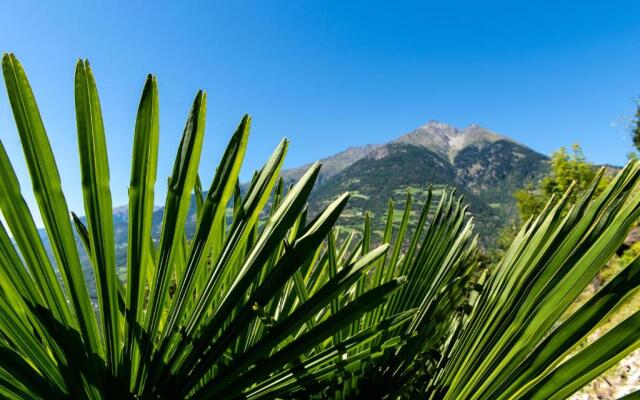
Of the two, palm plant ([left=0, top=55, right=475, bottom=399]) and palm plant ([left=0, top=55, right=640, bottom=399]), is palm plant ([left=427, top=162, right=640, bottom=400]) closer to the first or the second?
palm plant ([left=0, top=55, right=640, bottom=399])

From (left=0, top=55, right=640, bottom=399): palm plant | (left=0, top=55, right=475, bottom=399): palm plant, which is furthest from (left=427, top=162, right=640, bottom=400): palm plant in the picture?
(left=0, top=55, right=475, bottom=399): palm plant

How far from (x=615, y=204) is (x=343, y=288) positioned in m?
0.41

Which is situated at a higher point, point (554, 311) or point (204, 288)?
point (204, 288)

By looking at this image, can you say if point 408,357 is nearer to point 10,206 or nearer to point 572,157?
point 10,206

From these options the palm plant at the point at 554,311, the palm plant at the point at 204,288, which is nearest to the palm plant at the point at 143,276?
the palm plant at the point at 204,288

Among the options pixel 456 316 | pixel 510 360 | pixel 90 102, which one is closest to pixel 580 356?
pixel 510 360

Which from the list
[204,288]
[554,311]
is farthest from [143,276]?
[554,311]

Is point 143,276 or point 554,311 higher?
point 143,276

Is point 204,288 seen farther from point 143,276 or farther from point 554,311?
point 554,311

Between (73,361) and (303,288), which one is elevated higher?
(303,288)

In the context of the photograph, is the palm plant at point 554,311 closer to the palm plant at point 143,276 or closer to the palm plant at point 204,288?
the palm plant at point 204,288

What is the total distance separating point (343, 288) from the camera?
1.78ft

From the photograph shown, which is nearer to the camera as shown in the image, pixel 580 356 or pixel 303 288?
pixel 580 356

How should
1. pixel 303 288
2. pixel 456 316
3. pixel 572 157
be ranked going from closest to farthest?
pixel 303 288 < pixel 456 316 < pixel 572 157
